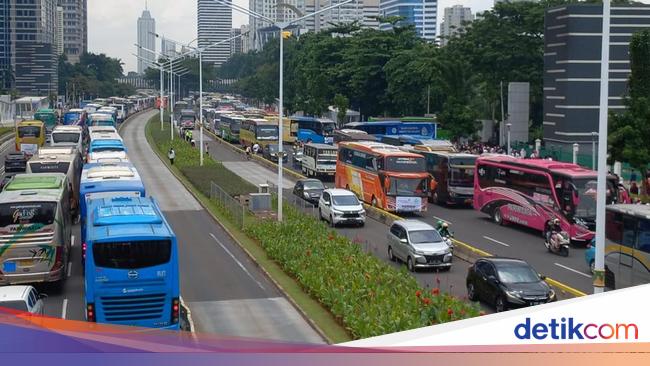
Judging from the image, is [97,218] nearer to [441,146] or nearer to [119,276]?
[119,276]

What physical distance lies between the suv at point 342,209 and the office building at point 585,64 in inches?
975

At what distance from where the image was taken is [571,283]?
81.4ft

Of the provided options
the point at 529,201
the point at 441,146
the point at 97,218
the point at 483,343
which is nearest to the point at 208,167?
the point at 441,146

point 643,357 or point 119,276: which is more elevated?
point 643,357

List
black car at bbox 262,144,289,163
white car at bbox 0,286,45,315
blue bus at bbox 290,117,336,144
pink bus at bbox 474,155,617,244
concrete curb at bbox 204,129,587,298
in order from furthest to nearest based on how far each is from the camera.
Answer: blue bus at bbox 290,117,336,144
black car at bbox 262,144,289,163
pink bus at bbox 474,155,617,244
concrete curb at bbox 204,129,587,298
white car at bbox 0,286,45,315

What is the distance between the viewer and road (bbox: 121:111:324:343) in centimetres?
1922

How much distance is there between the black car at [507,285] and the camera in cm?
2095

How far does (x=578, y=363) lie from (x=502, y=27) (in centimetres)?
7184

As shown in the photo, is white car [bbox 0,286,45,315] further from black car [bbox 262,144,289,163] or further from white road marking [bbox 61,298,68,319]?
black car [bbox 262,144,289,163]

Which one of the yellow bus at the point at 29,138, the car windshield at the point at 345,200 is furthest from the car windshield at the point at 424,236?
the yellow bus at the point at 29,138

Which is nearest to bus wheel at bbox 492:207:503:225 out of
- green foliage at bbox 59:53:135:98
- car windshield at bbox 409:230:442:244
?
car windshield at bbox 409:230:442:244

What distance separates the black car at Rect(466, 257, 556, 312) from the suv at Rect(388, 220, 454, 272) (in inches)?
137

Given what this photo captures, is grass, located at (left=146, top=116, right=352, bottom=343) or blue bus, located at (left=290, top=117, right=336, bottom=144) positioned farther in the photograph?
blue bus, located at (left=290, top=117, right=336, bottom=144)

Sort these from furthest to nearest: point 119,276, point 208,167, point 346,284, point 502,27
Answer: point 502,27 → point 208,167 → point 346,284 → point 119,276
